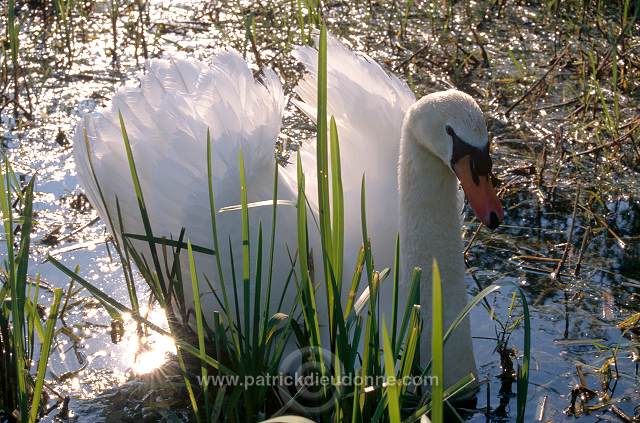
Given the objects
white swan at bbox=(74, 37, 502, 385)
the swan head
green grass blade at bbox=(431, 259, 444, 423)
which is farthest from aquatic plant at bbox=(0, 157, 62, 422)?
the swan head

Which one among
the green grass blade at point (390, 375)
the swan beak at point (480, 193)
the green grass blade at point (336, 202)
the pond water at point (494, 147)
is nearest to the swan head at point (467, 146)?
the swan beak at point (480, 193)

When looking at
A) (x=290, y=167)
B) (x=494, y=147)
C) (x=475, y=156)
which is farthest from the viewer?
(x=494, y=147)

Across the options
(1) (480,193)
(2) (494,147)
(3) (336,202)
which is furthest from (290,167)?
(3) (336,202)

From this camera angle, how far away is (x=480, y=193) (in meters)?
3.29

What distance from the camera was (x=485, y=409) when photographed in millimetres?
3555

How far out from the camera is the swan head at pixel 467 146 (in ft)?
10.6

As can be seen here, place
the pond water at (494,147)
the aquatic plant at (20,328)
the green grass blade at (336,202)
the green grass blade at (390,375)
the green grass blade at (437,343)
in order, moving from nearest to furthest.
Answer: the green grass blade at (437,343) → the green grass blade at (390,375) → the green grass blade at (336,202) → the aquatic plant at (20,328) → the pond water at (494,147)

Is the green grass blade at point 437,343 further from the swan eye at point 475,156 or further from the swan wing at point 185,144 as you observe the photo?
the swan wing at point 185,144

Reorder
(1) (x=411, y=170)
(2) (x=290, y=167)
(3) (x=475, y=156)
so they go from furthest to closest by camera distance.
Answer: (2) (x=290, y=167)
(1) (x=411, y=170)
(3) (x=475, y=156)

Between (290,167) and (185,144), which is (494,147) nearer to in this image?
(290,167)

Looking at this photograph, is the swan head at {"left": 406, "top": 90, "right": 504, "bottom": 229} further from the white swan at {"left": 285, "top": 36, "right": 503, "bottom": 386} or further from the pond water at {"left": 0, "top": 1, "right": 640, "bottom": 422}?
the pond water at {"left": 0, "top": 1, "right": 640, "bottom": 422}

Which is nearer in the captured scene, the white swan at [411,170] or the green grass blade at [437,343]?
the green grass blade at [437,343]

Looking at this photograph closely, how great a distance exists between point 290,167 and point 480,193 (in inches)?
51.2

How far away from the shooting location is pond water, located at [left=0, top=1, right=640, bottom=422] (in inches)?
152
